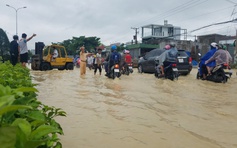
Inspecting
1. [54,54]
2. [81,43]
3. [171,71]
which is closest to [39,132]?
[171,71]

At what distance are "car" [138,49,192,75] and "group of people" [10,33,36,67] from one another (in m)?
4.99

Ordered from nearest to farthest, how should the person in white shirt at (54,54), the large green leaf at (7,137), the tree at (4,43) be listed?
the large green leaf at (7,137)
the tree at (4,43)
the person in white shirt at (54,54)

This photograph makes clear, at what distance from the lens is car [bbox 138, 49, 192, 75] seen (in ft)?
41.9

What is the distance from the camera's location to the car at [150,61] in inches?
557

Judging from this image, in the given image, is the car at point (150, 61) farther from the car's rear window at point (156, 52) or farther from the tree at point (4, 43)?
the tree at point (4, 43)

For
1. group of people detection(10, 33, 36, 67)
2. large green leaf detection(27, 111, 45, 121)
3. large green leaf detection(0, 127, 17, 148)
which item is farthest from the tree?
large green leaf detection(0, 127, 17, 148)

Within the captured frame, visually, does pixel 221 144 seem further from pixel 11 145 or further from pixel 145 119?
pixel 11 145

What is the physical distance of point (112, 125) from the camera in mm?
3455

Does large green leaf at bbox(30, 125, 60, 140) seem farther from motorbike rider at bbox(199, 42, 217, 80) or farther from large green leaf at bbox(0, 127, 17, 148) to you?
motorbike rider at bbox(199, 42, 217, 80)

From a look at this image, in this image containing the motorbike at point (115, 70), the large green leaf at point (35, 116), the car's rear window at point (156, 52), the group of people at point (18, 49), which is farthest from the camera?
the car's rear window at point (156, 52)

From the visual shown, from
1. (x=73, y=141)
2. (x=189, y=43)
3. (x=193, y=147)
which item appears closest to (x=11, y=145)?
(x=73, y=141)

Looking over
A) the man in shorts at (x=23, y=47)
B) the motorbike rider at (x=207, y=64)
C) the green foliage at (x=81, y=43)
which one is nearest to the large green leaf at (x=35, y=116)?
the man in shorts at (x=23, y=47)

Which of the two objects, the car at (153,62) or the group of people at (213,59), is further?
the car at (153,62)

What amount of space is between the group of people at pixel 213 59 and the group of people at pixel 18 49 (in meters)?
5.69
